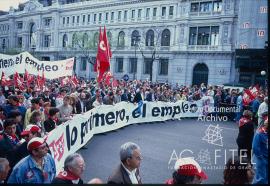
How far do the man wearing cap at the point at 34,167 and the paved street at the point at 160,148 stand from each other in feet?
6.16

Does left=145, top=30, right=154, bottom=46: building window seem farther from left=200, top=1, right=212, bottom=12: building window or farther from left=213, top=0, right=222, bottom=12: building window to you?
left=213, top=0, right=222, bottom=12: building window

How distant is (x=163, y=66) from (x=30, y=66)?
3040 cm

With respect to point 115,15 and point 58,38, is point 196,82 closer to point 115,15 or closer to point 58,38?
point 115,15

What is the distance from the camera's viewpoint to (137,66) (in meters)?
45.0

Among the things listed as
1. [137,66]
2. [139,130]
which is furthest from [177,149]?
[137,66]

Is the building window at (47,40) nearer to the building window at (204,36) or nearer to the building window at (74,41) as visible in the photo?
the building window at (74,41)

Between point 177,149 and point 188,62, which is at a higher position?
point 188,62

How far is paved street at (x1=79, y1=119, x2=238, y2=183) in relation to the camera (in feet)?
24.1

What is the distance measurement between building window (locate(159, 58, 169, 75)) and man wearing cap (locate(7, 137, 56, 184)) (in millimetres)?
38605

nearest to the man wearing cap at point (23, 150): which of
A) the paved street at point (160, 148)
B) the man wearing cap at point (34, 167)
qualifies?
the man wearing cap at point (34, 167)

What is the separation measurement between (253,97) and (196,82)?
25127 mm

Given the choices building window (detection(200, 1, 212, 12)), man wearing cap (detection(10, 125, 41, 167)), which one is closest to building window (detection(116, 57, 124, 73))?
building window (detection(200, 1, 212, 12))

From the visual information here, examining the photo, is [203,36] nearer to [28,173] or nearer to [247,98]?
[247,98]

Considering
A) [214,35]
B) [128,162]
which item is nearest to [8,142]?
[128,162]
